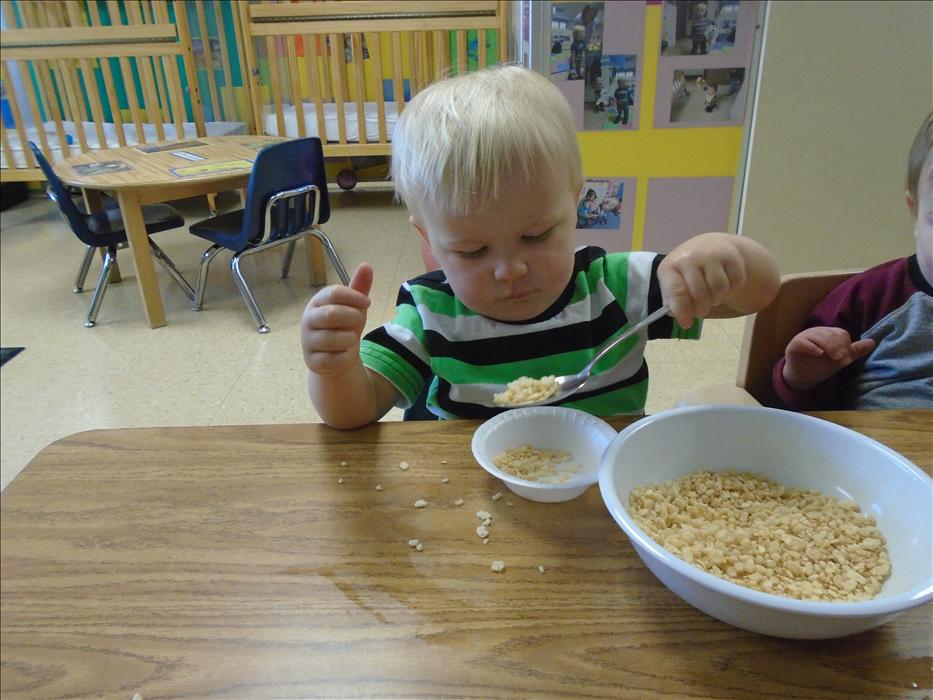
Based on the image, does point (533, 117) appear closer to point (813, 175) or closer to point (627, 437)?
point (627, 437)

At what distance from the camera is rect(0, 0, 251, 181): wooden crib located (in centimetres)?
338

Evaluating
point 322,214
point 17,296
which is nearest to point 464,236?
point 322,214

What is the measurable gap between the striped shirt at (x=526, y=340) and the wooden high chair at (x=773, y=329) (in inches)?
6.3

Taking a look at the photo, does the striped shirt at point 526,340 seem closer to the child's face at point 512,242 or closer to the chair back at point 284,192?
the child's face at point 512,242

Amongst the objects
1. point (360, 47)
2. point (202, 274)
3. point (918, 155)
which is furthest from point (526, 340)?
point (360, 47)

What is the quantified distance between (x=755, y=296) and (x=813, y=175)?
180 cm

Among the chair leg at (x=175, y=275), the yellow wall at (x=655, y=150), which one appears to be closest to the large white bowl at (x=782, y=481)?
the yellow wall at (x=655, y=150)

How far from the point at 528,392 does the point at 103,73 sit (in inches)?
147

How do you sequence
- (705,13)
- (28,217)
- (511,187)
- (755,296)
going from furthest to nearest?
1. (28,217)
2. (705,13)
3. (755,296)
4. (511,187)

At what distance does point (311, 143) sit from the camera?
8.30 feet

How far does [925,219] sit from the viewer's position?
2.86 feet

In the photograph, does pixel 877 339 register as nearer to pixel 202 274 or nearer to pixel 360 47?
pixel 202 274

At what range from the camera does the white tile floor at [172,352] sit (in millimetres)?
1970

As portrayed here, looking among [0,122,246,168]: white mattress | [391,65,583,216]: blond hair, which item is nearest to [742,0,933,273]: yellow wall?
[391,65,583,216]: blond hair
